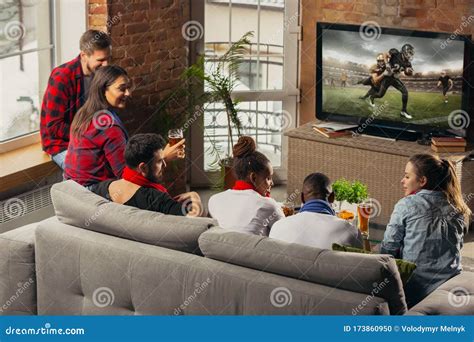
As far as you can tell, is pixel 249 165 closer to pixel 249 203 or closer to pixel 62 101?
pixel 249 203

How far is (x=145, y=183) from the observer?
5.32m

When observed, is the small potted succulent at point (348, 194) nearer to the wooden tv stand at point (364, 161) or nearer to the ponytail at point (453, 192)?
the ponytail at point (453, 192)

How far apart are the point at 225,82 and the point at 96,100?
2.37 metres

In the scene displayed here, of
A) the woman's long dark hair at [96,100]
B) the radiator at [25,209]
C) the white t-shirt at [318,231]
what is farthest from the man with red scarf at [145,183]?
the radiator at [25,209]

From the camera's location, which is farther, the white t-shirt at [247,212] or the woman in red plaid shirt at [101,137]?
the woman in red plaid shirt at [101,137]

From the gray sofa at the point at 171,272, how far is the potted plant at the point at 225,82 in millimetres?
2837

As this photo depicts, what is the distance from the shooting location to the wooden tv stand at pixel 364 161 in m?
7.58

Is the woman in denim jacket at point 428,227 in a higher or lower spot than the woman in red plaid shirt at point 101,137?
lower

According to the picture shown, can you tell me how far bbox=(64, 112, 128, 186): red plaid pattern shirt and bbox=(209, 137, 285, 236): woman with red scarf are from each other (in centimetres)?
70

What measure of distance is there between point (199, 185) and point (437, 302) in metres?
4.23

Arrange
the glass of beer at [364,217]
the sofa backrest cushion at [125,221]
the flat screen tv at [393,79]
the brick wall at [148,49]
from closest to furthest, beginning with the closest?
1. the sofa backrest cushion at [125,221]
2. the glass of beer at [364,217]
3. the brick wall at [148,49]
4. the flat screen tv at [393,79]

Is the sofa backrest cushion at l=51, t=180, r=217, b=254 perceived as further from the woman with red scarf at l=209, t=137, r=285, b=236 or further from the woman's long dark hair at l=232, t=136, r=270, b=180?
the woman's long dark hair at l=232, t=136, r=270, b=180

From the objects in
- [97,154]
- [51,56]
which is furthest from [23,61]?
[97,154]

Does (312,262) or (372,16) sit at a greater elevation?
(372,16)
